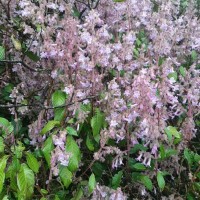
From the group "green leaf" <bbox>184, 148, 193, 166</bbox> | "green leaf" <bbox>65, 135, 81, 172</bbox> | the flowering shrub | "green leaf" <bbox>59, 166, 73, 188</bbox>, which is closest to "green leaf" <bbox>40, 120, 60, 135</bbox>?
the flowering shrub

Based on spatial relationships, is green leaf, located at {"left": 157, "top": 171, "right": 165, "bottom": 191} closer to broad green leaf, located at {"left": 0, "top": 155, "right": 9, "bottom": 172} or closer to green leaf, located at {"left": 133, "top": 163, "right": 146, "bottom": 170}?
green leaf, located at {"left": 133, "top": 163, "right": 146, "bottom": 170}

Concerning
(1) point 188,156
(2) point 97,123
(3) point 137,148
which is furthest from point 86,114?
(1) point 188,156

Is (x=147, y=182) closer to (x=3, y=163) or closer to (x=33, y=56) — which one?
(x=3, y=163)

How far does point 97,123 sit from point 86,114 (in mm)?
83

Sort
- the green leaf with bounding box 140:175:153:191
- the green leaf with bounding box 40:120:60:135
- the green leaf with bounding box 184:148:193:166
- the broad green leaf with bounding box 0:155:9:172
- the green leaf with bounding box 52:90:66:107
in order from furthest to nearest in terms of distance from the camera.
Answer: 1. the green leaf with bounding box 184:148:193:166
2. the green leaf with bounding box 140:175:153:191
3. the green leaf with bounding box 52:90:66:107
4. the green leaf with bounding box 40:120:60:135
5. the broad green leaf with bounding box 0:155:9:172

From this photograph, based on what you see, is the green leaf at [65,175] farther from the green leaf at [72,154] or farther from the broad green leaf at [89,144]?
the broad green leaf at [89,144]

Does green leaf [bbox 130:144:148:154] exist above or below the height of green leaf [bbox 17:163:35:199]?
above

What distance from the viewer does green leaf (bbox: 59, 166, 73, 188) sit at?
1964 millimetres

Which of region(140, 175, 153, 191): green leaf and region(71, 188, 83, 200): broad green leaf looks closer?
region(71, 188, 83, 200): broad green leaf

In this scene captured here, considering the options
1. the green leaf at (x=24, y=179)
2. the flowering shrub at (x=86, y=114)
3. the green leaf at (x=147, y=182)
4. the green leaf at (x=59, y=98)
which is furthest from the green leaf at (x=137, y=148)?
the green leaf at (x=24, y=179)

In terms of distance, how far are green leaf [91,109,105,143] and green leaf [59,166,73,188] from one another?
0.24 meters

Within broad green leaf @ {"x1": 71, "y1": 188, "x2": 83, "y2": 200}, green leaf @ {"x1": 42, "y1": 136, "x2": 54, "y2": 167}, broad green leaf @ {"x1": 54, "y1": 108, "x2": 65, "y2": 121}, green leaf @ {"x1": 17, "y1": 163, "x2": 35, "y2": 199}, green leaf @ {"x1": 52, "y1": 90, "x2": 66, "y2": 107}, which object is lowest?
broad green leaf @ {"x1": 71, "y1": 188, "x2": 83, "y2": 200}

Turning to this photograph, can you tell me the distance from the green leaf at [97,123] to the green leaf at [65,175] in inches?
9.4

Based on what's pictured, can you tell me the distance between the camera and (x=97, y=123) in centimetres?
206
